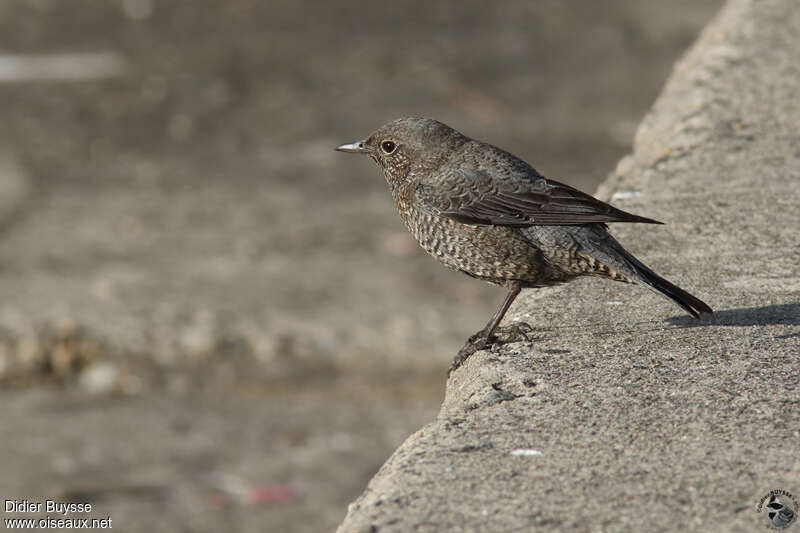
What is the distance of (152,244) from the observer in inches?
315

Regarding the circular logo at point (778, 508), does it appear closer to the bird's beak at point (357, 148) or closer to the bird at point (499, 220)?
the bird at point (499, 220)

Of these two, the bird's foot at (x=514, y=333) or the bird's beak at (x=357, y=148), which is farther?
the bird's beak at (x=357, y=148)

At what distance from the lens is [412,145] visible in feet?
14.6

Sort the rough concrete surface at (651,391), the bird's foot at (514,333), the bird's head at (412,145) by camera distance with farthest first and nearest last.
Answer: the bird's head at (412,145)
the bird's foot at (514,333)
the rough concrete surface at (651,391)

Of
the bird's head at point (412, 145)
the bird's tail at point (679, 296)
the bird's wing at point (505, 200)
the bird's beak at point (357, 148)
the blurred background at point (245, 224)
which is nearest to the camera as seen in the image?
the bird's tail at point (679, 296)

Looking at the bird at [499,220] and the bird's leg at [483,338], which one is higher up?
the bird at [499,220]

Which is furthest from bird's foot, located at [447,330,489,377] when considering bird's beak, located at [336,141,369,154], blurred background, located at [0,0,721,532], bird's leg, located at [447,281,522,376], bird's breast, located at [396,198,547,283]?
blurred background, located at [0,0,721,532]

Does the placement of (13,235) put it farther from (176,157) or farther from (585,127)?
(585,127)

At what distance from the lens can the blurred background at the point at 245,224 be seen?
617cm

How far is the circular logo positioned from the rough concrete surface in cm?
3

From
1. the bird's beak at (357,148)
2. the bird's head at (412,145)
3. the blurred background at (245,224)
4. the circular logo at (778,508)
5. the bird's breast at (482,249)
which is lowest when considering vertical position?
the circular logo at (778,508)

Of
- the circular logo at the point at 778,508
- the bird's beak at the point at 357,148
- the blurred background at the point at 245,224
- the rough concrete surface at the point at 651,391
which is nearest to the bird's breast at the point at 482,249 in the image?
the rough concrete surface at the point at 651,391

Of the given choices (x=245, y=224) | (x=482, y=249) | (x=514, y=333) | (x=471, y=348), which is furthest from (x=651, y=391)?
(x=245, y=224)

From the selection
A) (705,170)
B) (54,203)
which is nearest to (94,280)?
(54,203)
